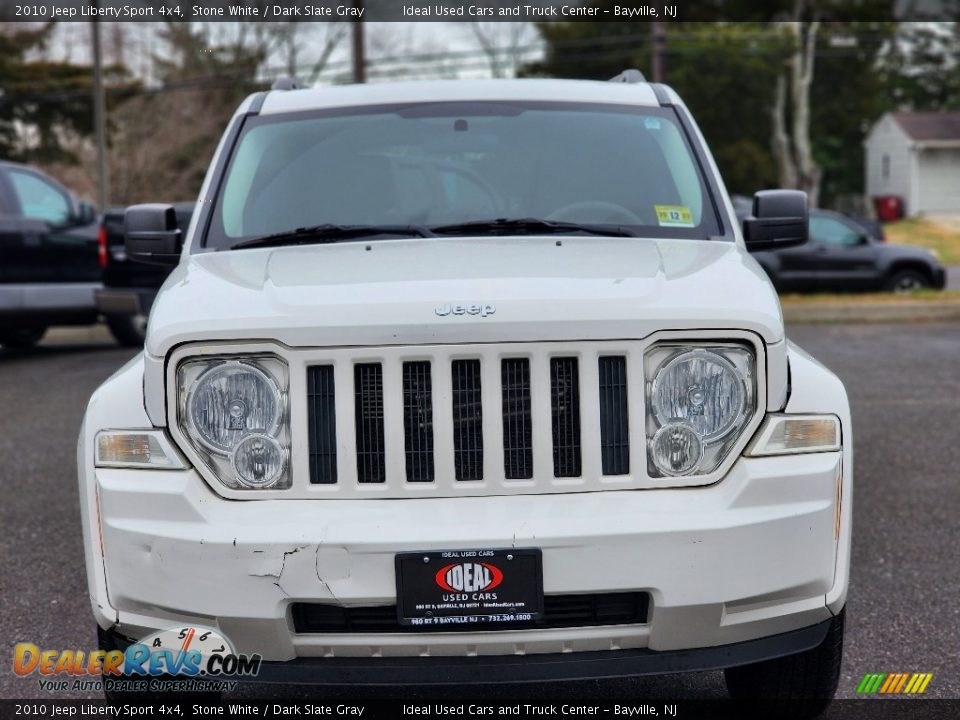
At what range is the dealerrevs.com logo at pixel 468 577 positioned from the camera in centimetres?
264

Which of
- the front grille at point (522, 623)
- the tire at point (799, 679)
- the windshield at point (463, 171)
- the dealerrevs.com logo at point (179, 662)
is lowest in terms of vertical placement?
the tire at point (799, 679)

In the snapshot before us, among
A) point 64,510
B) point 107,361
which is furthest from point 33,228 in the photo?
point 64,510

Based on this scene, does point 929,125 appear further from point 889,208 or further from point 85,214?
point 85,214

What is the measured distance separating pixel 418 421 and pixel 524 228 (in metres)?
1.17

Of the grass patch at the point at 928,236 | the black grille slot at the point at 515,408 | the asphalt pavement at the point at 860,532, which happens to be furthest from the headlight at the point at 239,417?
the grass patch at the point at 928,236

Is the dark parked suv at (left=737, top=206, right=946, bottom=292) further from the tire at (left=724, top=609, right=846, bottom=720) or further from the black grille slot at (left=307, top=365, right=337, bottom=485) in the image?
the black grille slot at (left=307, top=365, right=337, bottom=485)

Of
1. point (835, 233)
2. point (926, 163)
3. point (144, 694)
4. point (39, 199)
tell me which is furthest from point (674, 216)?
point (926, 163)

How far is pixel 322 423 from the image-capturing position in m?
2.79

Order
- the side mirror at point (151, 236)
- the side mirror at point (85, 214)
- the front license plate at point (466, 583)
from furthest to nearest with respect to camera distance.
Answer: the side mirror at point (85, 214) → the side mirror at point (151, 236) → the front license plate at point (466, 583)

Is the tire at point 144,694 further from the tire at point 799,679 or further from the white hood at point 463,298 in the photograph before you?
the tire at point 799,679

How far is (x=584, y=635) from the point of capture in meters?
2.69

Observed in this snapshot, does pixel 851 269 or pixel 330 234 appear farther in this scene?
pixel 851 269

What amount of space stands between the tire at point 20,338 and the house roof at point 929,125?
47.3 m

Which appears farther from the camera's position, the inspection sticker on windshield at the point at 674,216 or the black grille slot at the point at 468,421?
the inspection sticker on windshield at the point at 674,216
